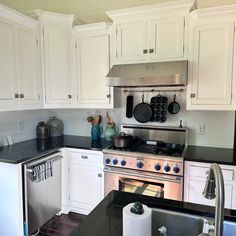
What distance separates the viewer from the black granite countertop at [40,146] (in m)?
2.15

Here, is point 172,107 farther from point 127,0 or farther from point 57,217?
point 57,217

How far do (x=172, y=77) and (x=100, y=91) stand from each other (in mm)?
947

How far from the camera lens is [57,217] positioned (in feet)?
8.81

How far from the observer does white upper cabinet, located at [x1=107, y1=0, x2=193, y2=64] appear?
90.0 inches

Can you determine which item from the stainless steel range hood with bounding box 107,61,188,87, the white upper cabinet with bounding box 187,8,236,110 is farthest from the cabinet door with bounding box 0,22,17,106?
the white upper cabinet with bounding box 187,8,236,110

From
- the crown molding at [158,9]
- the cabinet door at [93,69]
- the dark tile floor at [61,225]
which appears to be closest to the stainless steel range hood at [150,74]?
the cabinet door at [93,69]

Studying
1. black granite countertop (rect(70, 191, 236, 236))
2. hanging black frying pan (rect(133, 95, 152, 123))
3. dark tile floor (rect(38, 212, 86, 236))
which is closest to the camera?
black granite countertop (rect(70, 191, 236, 236))

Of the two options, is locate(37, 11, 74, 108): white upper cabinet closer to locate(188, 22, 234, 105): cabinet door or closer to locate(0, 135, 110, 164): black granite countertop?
locate(0, 135, 110, 164): black granite countertop

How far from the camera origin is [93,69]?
2.72 meters

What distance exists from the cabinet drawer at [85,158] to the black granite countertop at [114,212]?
120cm

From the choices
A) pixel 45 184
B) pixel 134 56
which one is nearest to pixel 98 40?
pixel 134 56

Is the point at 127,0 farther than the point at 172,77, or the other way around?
the point at 127,0

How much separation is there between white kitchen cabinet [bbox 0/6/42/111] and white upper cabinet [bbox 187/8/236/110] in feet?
5.82

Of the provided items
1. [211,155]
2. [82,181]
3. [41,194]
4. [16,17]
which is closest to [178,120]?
[211,155]
